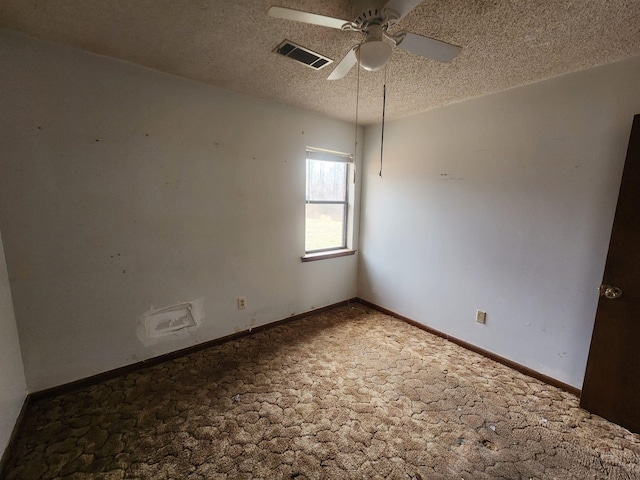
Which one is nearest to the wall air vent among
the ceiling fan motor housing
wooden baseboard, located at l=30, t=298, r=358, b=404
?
the ceiling fan motor housing

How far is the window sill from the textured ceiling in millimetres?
1786

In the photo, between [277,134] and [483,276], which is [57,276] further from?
[483,276]

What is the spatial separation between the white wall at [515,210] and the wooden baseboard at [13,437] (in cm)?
325

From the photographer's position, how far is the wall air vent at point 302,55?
67.0 inches

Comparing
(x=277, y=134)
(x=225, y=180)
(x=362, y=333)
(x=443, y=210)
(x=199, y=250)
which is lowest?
(x=362, y=333)

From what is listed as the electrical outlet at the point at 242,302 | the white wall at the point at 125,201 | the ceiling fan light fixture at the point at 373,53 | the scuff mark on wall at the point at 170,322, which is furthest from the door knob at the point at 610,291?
the scuff mark on wall at the point at 170,322

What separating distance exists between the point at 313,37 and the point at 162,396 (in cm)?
258

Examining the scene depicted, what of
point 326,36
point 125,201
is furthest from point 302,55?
point 125,201

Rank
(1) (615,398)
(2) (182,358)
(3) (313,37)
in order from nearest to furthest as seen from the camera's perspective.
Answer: (3) (313,37) < (1) (615,398) < (2) (182,358)

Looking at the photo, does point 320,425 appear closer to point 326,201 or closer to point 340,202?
point 326,201

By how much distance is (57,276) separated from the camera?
1885 millimetres

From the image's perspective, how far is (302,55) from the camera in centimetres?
181

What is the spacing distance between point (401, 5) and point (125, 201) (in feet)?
7.05

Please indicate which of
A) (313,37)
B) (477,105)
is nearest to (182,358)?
(313,37)
